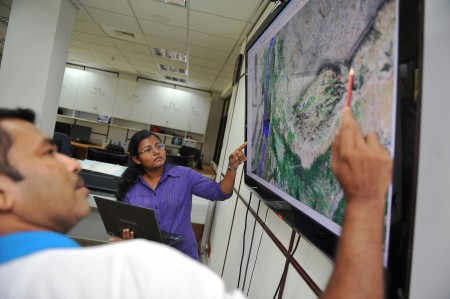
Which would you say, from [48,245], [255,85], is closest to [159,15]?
[255,85]

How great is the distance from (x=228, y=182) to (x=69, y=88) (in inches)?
266

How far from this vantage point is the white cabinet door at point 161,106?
7152 mm

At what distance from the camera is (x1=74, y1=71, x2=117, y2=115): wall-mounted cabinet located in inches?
272

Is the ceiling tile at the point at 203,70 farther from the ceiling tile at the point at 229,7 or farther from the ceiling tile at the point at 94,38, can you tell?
the ceiling tile at the point at 229,7

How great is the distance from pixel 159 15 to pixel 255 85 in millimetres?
2211

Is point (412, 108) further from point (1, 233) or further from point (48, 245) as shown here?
Answer: point (1, 233)

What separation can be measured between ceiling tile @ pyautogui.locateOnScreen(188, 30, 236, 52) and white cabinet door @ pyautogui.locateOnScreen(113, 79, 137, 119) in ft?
12.3

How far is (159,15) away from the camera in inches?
123

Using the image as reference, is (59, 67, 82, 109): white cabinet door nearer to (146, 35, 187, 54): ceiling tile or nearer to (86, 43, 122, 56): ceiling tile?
(86, 43, 122, 56): ceiling tile

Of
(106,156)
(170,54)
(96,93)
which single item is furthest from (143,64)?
(106,156)

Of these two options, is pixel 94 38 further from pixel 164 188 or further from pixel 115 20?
Result: pixel 164 188

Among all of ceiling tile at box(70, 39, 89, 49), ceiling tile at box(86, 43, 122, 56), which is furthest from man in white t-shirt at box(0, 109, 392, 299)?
ceiling tile at box(70, 39, 89, 49)

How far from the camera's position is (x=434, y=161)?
555 millimetres

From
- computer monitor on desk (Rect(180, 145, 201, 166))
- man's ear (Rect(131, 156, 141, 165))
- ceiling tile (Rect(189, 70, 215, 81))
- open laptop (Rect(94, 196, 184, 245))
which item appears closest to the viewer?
open laptop (Rect(94, 196, 184, 245))
